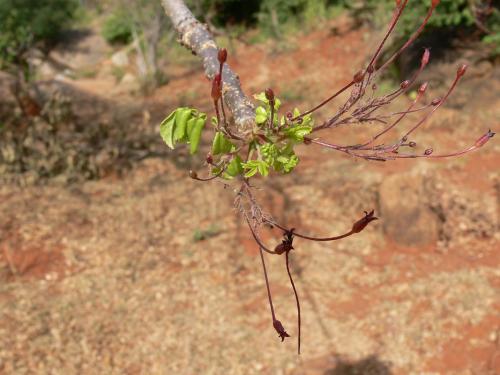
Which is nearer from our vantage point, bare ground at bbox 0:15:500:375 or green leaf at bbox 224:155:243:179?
green leaf at bbox 224:155:243:179

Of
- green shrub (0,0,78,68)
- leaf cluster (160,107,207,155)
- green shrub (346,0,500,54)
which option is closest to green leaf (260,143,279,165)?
leaf cluster (160,107,207,155)

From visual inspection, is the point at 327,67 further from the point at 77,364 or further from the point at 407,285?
the point at 77,364

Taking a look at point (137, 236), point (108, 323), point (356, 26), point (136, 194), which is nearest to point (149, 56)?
point (356, 26)

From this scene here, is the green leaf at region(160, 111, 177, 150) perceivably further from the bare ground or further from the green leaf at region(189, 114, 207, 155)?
the bare ground

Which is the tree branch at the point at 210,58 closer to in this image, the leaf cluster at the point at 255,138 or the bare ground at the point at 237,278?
the leaf cluster at the point at 255,138

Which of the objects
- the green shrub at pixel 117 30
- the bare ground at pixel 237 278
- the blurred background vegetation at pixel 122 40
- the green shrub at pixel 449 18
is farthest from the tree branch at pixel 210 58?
the green shrub at pixel 117 30

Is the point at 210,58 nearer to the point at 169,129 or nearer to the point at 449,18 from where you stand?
the point at 169,129
